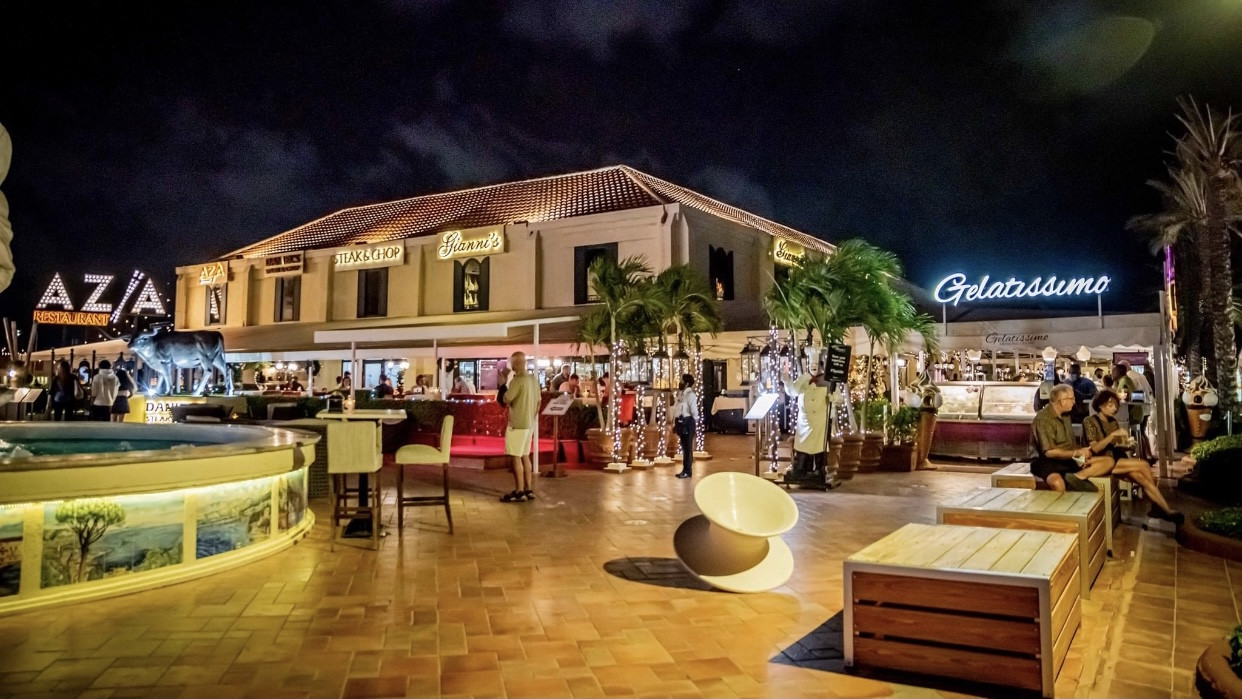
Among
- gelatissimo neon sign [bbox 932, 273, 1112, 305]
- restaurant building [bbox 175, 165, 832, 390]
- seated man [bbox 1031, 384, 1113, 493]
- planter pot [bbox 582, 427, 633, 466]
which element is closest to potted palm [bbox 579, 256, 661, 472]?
planter pot [bbox 582, 427, 633, 466]

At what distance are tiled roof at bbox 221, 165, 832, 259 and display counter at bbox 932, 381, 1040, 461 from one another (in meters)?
8.06

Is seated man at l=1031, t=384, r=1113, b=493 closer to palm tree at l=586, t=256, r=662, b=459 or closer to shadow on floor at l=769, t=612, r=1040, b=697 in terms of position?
shadow on floor at l=769, t=612, r=1040, b=697

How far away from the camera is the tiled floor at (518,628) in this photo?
11.1 ft

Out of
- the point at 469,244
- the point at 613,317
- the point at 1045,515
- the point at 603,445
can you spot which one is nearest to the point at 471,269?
the point at 469,244

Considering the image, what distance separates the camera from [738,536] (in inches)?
195

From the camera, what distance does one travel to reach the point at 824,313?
37.2 ft

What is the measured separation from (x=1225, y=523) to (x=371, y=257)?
21.1 meters

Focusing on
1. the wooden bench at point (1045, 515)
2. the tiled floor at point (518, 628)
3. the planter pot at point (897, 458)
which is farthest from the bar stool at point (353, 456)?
the planter pot at point (897, 458)

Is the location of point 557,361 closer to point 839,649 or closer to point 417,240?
point 417,240

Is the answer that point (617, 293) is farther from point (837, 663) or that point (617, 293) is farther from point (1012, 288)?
point (1012, 288)

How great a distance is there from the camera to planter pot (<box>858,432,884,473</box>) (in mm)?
11408

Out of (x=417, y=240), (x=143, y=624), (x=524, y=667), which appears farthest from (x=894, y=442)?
(x=417, y=240)

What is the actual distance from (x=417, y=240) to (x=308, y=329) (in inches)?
167

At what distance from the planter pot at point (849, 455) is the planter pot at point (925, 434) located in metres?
1.65
